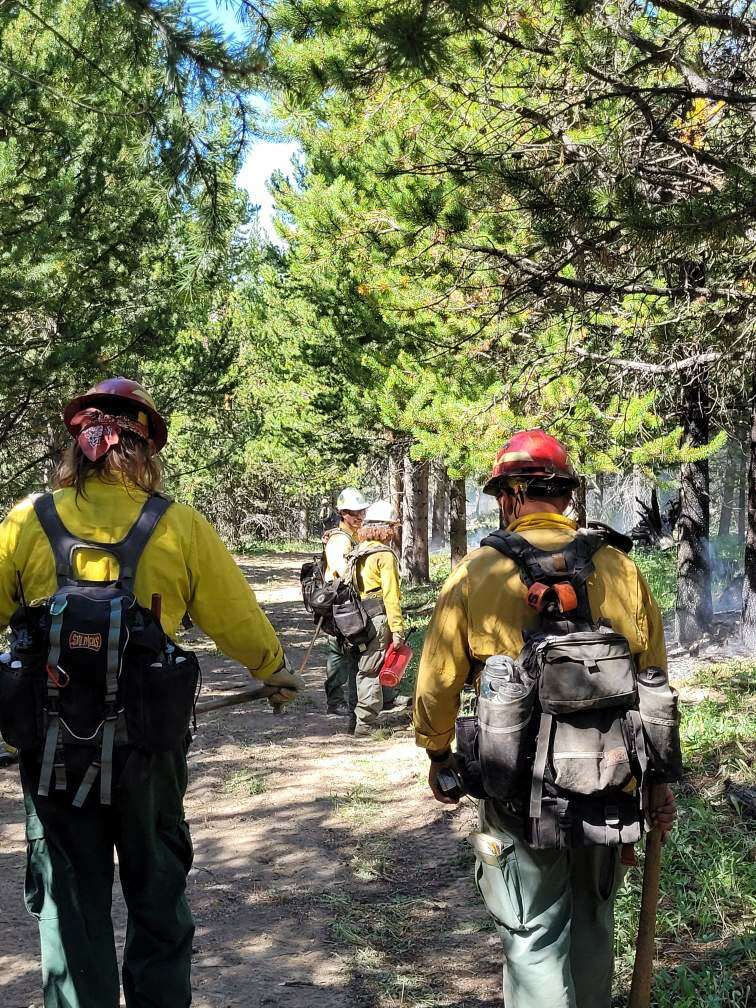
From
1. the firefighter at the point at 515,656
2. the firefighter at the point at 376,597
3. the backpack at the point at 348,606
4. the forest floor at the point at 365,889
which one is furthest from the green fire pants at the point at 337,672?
the firefighter at the point at 515,656

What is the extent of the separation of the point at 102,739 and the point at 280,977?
1852 millimetres

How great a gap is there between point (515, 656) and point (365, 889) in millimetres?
2611

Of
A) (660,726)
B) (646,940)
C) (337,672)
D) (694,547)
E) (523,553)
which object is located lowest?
(337,672)

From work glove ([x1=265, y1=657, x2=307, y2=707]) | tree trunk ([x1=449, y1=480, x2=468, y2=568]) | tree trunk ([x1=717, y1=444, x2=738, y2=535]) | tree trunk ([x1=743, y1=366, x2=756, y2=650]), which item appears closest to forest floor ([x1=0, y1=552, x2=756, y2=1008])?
work glove ([x1=265, y1=657, x2=307, y2=707])

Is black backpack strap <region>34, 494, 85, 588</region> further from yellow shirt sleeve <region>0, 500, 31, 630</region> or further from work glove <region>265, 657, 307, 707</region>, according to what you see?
work glove <region>265, 657, 307, 707</region>

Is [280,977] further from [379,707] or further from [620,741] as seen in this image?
[379,707]

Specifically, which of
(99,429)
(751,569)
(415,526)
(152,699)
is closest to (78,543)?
(99,429)

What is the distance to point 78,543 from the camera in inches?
104

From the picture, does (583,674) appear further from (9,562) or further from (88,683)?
(9,562)

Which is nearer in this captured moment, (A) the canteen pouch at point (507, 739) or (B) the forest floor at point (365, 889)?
(A) the canteen pouch at point (507, 739)

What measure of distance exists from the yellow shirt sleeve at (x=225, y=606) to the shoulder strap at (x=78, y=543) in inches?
6.3

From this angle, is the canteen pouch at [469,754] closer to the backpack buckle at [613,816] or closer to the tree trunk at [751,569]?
the backpack buckle at [613,816]

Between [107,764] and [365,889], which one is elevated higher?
[107,764]

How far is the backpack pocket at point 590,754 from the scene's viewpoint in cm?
248
